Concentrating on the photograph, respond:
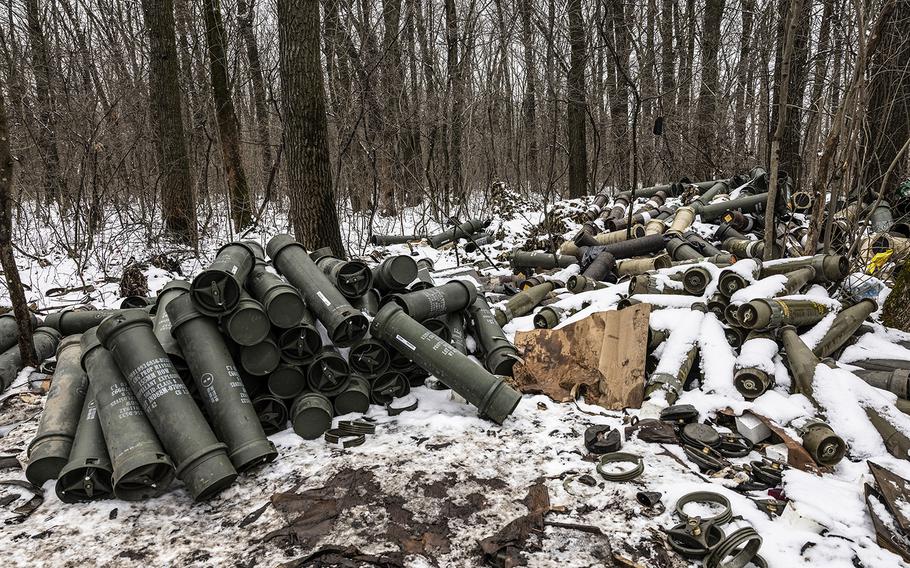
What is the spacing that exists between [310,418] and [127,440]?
3.74 feet

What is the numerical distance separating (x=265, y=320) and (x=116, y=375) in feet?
3.36

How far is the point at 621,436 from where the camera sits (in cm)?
366

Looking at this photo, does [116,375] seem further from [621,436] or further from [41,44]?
[41,44]

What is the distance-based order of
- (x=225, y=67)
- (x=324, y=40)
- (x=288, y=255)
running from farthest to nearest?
(x=324, y=40) < (x=225, y=67) < (x=288, y=255)

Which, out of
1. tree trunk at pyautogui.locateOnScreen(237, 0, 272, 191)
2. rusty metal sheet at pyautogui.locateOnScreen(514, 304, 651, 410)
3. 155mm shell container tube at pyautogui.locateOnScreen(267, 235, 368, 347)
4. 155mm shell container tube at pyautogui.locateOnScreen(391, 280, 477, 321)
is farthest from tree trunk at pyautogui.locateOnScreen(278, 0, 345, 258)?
tree trunk at pyautogui.locateOnScreen(237, 0, 272, 191)

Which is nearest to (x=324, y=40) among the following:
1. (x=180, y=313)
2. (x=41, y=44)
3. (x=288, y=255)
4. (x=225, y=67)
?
(x=225, y=67)

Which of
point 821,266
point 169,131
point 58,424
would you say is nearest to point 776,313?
point 821,266

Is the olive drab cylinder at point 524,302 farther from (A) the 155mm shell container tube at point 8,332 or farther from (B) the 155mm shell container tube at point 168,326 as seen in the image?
(A) the 155mm shell container tube at point 8,332

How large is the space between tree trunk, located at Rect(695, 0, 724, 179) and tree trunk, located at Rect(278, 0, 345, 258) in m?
11.1

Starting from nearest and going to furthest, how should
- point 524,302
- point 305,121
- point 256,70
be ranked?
point 524,302, point 305,121, point 256,70

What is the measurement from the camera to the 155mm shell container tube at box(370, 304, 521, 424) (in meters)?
3.89

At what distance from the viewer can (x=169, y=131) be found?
9.41 metres

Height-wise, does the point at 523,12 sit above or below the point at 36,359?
above

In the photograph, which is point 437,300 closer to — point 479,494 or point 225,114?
point 479,494
